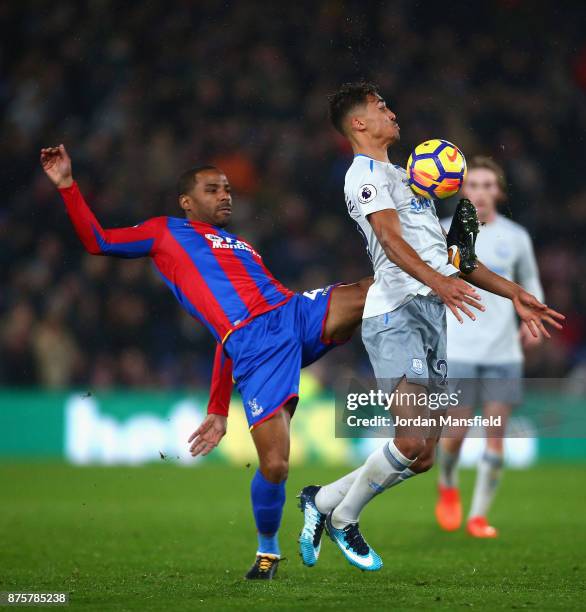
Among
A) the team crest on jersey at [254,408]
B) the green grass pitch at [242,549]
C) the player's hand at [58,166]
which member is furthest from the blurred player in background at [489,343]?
the player's hand at [58,166]

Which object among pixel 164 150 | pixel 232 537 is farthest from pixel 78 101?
pixel 232 537

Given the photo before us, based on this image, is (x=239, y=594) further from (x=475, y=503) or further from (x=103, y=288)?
(x=103, y=288)

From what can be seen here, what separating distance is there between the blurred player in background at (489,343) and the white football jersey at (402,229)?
8.24 ft

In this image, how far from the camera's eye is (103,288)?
1407cm

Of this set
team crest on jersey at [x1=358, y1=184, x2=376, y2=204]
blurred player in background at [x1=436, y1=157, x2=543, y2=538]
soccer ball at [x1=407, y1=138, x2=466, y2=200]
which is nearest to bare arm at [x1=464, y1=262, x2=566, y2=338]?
soccer ball at [x1=407, y1=138, x2=466, y2=200]

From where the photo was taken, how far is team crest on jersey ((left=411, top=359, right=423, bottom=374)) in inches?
210

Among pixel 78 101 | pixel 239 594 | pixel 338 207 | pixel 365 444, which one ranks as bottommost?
pixel 239 594

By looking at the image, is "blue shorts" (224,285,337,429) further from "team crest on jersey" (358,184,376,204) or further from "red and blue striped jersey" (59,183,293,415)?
"team crest on jersey" (358,184,376,204)

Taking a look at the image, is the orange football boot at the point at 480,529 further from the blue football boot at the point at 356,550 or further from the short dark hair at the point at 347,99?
the short dark hair at the point at 347,99

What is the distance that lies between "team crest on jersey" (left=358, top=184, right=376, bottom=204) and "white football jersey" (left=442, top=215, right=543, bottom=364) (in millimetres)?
2888

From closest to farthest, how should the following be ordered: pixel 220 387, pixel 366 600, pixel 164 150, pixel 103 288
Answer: pixel 366 600 < pixel 220 387 < pixel 103 288 < pixel 164 150

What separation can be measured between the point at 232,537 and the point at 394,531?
1.16m

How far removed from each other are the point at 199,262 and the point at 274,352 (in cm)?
63

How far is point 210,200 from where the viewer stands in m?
6.08
